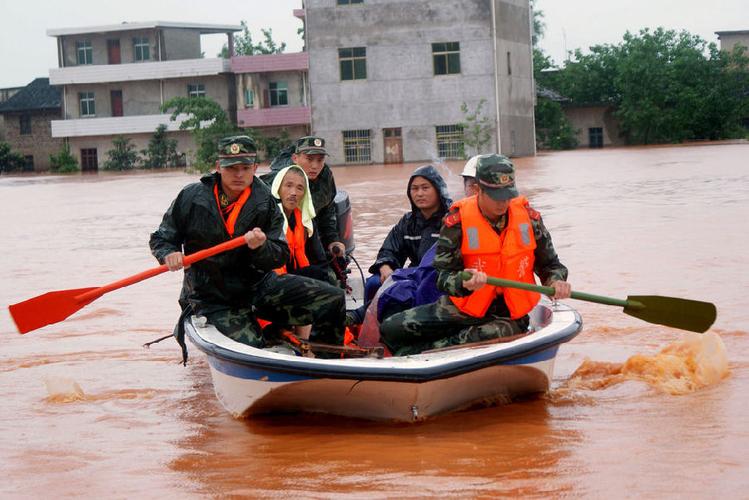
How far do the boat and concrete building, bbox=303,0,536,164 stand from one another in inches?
1292

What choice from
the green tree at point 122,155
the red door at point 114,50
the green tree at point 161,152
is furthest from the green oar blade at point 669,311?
the red door at point 114,50

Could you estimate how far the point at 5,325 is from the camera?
1042 centimetres

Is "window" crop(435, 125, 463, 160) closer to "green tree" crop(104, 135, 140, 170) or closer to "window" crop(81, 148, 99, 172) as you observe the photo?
"green tree" crop(104, 135, 140, 170)

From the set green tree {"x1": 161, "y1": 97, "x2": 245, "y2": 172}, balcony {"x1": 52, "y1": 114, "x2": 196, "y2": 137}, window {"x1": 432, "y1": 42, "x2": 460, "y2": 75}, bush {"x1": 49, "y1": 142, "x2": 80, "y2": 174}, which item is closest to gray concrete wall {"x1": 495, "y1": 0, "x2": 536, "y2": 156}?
window {"x1": 432, "y1": 42, "x2": 460, "y2": 75}

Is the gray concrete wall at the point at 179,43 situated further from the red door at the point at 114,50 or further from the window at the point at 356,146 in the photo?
the window at the point at 356,146

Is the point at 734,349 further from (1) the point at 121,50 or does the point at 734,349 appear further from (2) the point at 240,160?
(1) the point at 121,50

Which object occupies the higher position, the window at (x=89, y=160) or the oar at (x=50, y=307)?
the window at (x=89, y=160)

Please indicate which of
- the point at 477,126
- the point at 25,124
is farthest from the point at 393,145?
the point at 25,124

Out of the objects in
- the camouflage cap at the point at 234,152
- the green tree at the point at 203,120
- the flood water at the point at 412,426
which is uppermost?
the green tree at the point at 203,120

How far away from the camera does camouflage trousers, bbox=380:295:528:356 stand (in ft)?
20.4

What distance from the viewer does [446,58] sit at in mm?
39281

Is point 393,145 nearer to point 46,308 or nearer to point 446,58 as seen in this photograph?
point 446,58

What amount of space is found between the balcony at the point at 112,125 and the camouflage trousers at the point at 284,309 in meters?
41.7

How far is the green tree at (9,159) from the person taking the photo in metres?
53.8
